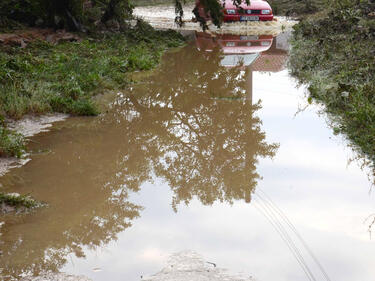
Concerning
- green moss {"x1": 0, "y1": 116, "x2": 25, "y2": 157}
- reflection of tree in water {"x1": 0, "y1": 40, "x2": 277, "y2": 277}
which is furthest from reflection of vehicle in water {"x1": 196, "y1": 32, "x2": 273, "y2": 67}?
green moss {"x1": 0, "y1": 116, "x2": 25, "y2": 157}

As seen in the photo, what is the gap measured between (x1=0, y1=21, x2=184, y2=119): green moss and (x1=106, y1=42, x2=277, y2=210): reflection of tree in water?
0.84 m

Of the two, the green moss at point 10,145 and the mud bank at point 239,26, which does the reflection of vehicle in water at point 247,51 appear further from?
the green moss at point 10,145

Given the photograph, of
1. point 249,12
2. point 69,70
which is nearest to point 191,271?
point 69,70

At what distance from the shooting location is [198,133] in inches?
363

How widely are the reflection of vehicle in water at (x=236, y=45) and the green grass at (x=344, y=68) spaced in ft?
4.38

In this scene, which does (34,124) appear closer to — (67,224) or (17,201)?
(17,201)

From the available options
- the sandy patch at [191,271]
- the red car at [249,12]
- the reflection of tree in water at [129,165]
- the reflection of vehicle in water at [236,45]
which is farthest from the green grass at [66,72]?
the red car at [249,12]

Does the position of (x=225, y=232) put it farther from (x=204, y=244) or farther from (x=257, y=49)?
(x=257, y=49)

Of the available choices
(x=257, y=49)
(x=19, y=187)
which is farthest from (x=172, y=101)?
(x=257, y=49)

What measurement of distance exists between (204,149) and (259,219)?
2.69m

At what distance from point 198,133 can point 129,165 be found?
1949mm

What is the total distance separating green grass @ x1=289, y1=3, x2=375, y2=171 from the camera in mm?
8234

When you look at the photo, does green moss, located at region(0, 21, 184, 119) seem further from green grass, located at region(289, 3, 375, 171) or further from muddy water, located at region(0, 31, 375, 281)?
green grass, located at region(289, 3, 375, 171)

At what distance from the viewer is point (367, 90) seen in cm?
942
